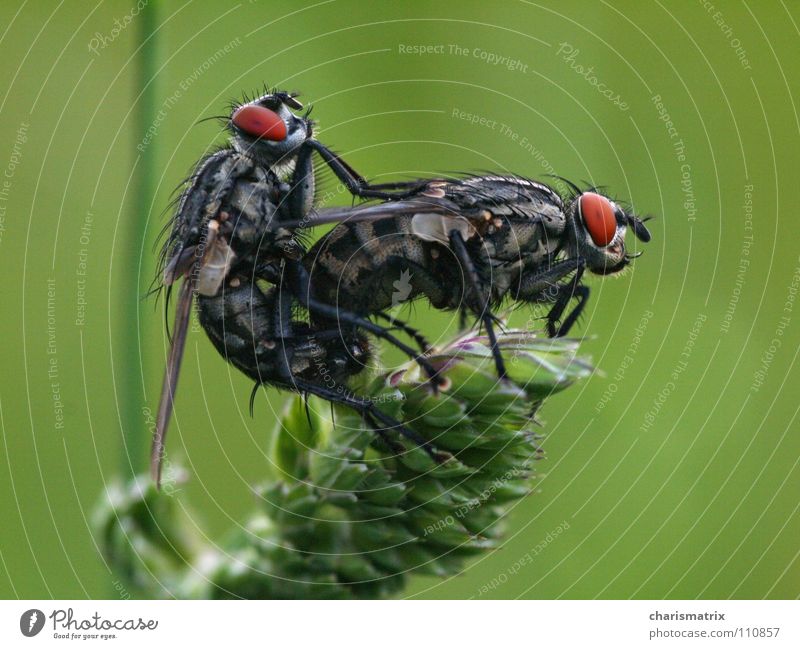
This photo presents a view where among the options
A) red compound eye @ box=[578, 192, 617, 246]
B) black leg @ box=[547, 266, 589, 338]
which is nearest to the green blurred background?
black leg @ box=[547, 266, 589, 338]

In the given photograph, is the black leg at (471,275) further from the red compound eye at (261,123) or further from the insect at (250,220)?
the red compound eye at (261,123)

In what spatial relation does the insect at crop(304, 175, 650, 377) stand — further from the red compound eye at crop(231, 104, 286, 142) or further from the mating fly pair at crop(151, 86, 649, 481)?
the red compound eye at crop(231, 104, 286, 142)

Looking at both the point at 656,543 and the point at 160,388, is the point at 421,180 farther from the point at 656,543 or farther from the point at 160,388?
the point at 656,543

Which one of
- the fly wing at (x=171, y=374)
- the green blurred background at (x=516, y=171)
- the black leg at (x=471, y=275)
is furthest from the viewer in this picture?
the green blurred background at (x=516, y=171)

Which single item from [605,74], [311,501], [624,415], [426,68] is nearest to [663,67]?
[605,74]

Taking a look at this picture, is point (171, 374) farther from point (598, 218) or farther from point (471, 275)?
point (598, 218)

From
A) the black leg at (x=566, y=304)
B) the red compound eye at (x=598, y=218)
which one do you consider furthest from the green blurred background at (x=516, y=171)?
the red compound eye at (x=598, y=218)
